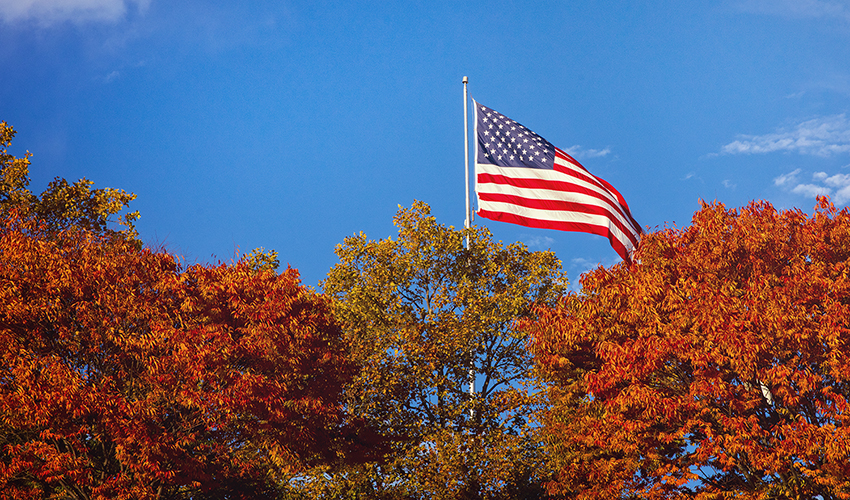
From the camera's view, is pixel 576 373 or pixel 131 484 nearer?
pixel 131 484

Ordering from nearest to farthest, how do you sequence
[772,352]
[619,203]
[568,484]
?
[772,352] < [568,484] < [619,203]

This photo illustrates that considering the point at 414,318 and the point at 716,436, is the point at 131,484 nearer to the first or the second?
the point at 414,318

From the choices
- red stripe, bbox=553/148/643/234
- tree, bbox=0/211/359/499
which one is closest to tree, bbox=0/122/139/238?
tree, bbox=0/211/359/499

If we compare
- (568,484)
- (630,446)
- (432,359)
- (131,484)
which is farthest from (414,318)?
(131,484)

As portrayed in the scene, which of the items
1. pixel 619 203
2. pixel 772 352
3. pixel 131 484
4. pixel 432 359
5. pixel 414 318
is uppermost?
pixel 619 203

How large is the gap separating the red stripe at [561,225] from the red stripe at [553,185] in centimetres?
97

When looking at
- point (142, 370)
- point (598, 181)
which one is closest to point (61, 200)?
point (142, 370)

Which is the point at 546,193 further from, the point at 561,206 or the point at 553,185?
the point at 561,206

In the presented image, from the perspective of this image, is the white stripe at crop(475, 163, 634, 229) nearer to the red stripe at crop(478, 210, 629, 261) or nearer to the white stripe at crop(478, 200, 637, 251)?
the white stripe at crop(478, 200, 637, 251)

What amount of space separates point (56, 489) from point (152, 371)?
14.2 feet

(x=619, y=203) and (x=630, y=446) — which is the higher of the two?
(x=619, y=203)

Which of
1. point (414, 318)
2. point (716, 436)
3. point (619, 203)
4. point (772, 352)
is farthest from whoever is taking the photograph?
point (414, 318)

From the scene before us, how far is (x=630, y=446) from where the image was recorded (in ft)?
62.7

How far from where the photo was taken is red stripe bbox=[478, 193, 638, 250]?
24453mm
